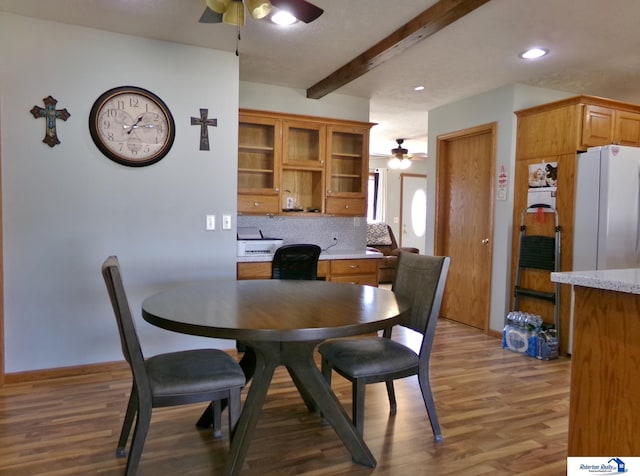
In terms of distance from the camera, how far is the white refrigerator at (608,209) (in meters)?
3.40

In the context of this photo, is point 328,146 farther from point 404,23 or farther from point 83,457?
point 83,457

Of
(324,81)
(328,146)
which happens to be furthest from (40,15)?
(328,146)

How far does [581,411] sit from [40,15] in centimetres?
367

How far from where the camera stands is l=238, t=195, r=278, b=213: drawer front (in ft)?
13.5

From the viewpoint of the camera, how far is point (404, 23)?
2.88m

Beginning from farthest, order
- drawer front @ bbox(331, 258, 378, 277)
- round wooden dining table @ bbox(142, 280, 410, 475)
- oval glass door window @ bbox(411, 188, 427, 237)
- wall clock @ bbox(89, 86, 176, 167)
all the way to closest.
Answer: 1. oval glass door window @ bbox(411, 188, 427, 237)
2. drawer front @ bbox(331, 258, 378, 277)
3. wall clock @ bbox(89, 86, 176, 167)
4. round wooden dining table @ bbox(142, 280, 410, 475)

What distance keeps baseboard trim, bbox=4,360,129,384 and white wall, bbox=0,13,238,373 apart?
1.6 inches

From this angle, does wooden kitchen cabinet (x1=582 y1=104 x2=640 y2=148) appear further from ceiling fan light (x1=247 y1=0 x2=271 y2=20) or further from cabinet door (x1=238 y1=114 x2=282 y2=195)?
ceiling fan light (x1=247 y1=0 x2=271 y2=20)

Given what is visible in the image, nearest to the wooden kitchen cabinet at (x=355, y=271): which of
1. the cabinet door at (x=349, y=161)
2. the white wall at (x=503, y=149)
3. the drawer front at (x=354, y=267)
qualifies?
the drawer front at (x=354, y=267)

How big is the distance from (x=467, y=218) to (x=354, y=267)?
1473 mm

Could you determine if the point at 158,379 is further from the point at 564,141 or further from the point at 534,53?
the point at 564,141

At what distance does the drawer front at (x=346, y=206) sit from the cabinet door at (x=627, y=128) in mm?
2325

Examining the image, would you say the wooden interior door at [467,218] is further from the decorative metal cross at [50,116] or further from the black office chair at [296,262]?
the decorative metal cross at [50,116]

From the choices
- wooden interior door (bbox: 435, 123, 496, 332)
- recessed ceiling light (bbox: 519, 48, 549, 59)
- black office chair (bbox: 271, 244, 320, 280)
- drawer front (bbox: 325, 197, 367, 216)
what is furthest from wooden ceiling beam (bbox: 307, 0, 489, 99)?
wooden interior door (bbox: 435, 123, 496, 332)
